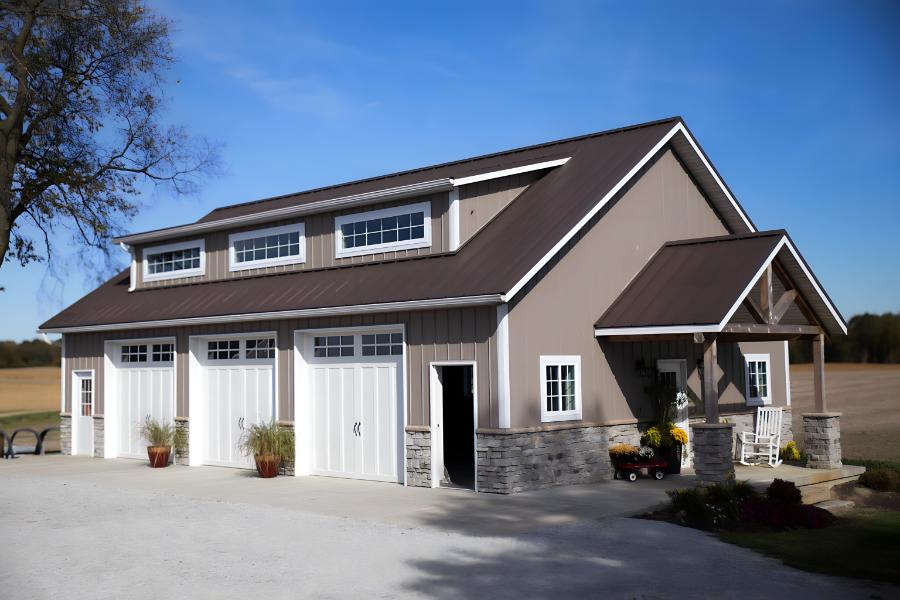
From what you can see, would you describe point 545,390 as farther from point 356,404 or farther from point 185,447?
point 185,447

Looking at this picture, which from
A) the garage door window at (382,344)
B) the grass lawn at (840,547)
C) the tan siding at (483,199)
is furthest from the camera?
the tan siding at (483,199)

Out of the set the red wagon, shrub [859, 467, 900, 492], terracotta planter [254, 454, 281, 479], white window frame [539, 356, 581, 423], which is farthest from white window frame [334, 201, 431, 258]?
shrub [859, 467, 900, 492]

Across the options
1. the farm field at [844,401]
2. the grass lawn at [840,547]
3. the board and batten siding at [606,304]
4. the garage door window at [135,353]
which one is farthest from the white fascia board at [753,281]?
the garage door window at [135,353]

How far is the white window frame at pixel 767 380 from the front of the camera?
19031mm

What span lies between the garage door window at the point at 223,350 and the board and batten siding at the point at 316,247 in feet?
5.51

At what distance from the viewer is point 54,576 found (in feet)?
29.5

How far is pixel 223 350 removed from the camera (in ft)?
61.4

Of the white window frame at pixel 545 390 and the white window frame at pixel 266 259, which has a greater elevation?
the white window frame at pixel 266 259

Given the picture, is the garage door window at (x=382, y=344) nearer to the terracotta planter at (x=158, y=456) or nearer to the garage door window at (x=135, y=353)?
the terracotta planter at (x=158, y=456)

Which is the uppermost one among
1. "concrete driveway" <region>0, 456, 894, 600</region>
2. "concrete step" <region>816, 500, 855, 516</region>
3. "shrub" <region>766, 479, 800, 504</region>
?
"shrub" <region>766, 479, 800, 504</region>

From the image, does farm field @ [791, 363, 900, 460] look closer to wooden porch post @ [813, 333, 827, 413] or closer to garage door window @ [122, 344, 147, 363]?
wooden porch post @ [813, 333, 827, 413]

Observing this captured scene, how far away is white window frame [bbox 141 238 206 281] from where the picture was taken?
20.8m

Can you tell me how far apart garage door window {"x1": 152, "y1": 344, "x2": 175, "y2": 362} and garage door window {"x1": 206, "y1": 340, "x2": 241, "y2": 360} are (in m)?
1.18

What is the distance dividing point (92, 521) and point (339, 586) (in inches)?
215
